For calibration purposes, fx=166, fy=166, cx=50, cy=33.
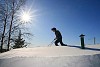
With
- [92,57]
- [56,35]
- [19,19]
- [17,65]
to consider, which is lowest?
[17,65]

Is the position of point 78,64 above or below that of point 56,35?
below

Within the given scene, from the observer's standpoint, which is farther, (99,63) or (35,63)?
(35,63)

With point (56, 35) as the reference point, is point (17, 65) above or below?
below

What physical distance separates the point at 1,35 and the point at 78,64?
52.7 ft

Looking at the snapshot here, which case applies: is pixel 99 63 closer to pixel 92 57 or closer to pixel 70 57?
pixel 92 57

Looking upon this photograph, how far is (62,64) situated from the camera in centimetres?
574

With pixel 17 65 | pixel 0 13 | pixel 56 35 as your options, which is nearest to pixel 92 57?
pixel 17 65

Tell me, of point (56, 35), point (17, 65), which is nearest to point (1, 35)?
point (56, 35)

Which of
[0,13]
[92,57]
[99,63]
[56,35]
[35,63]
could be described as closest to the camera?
[99,63]

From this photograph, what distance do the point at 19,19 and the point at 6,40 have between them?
121 inches

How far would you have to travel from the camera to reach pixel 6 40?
20.5 meters

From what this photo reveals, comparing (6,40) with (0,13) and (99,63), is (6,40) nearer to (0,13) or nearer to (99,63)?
(0,13)

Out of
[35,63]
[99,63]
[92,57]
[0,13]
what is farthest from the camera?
[0,13]

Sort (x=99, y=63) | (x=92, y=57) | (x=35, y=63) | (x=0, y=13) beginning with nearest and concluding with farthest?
(x=99, y=63) → (x=92, y=57) → (x=35, y=63) → (x=0, y=13)
